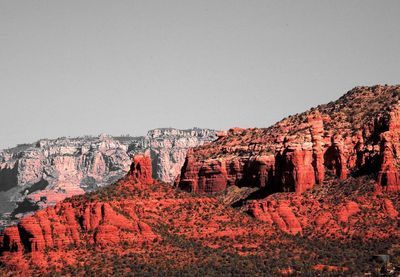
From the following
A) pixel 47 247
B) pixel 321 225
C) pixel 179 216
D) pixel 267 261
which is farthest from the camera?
pixel 321 225

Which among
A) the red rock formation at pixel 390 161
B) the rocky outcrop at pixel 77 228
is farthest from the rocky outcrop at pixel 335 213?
the rocky outcrop at pixel 77 228

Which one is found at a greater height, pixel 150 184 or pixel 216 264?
pixel 150 184

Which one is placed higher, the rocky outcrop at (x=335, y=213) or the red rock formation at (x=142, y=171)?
the red rock formation at (x=142, y=171)

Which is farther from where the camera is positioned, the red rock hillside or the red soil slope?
the red soil slope

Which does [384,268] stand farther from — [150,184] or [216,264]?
[150,184]

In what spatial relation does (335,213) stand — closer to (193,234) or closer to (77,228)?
(193,234)

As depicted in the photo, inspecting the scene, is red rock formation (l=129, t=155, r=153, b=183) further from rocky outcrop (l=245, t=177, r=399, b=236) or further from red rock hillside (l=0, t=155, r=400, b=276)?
rocky outcrop (l=245, t=177, r=399, b=236)

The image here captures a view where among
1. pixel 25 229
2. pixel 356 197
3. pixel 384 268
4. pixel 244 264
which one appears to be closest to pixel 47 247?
pixel 25 229

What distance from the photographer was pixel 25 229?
153500mm

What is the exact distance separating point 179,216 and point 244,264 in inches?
742

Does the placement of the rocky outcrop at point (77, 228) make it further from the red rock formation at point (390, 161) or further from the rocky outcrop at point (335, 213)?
the red rock formation at point (390, 161)

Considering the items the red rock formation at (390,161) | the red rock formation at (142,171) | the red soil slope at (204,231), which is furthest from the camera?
the red rock formation at (390,161)

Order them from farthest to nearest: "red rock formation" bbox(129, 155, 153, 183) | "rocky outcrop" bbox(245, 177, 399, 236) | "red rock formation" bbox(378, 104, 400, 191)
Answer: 1. "red rock formation" bbox(378, 104, 400, 191)
2. "rocky outcrop" bbox(245, 177, 399, 236)
3. "red rock formation" bbox(129, 155, 153, 183)

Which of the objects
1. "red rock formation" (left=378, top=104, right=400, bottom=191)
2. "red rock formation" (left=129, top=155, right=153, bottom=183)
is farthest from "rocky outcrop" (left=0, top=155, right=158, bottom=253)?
"red rock formation" (left=378, top=104, right=400, bottom=191)
